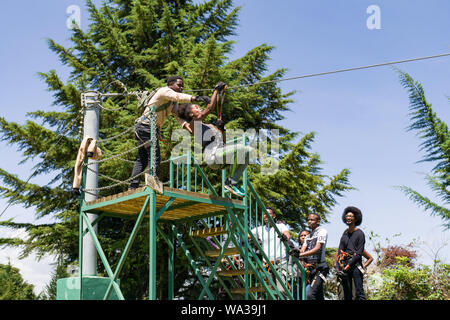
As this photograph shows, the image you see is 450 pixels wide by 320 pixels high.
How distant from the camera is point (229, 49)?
15.8 metres

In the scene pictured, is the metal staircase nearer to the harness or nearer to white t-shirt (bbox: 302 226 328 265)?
white t-shirt (bbox: 302 226 328 265)

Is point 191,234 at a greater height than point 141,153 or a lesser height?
lesser

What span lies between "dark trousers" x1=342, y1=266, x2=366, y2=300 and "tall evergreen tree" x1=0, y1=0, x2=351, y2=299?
575cm

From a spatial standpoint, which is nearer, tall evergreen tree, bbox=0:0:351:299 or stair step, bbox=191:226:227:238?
stair step, bbox=191:226:227:238

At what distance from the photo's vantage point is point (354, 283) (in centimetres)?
788

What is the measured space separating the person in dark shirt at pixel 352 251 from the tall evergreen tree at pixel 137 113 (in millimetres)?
5408

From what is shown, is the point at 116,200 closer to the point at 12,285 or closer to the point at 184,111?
the point at 184,111

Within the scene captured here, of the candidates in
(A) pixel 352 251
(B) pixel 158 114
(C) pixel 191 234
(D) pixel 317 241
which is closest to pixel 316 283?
A: (D) pixel 317 241

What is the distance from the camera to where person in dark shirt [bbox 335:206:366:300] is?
780cm

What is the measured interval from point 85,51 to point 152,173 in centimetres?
928

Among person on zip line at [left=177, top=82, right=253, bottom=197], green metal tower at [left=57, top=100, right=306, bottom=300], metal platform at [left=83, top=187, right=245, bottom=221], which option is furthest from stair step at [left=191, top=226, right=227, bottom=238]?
person on zip line at [left=177, top=82, right=253, bottom=197]

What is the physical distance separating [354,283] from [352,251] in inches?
17.5

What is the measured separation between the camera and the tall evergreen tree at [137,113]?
1362 centimetres
